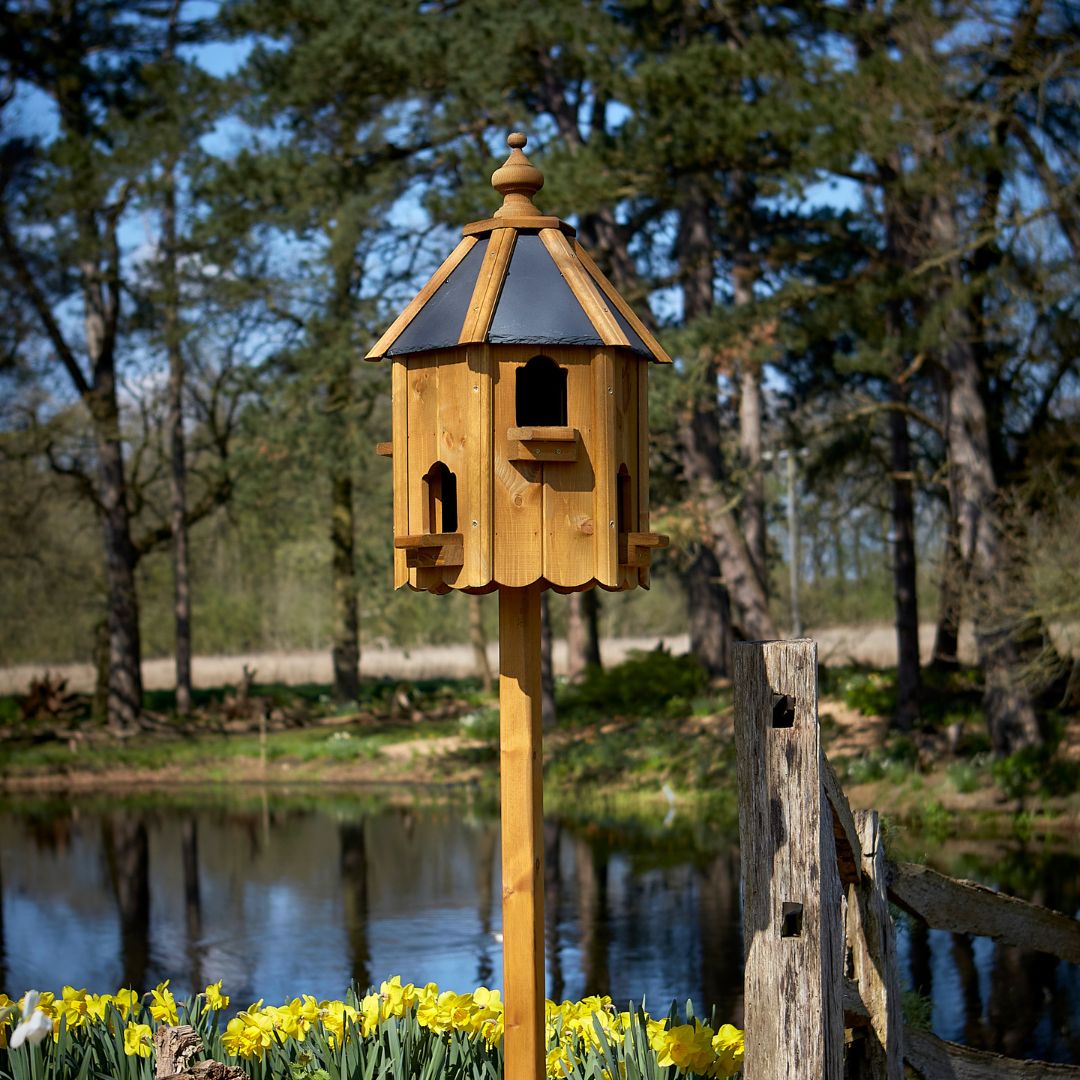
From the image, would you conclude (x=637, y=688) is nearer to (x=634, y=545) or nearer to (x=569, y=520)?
(x=634, y=545)

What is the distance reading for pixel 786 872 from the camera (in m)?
3.79

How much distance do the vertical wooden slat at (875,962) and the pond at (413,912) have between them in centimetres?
294

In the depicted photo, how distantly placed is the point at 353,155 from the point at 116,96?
699 centimetres

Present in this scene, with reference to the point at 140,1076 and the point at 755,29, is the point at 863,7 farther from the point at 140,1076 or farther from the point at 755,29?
the point at 140,1076

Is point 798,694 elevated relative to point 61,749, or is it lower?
elevated

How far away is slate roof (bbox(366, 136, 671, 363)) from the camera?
4250mm

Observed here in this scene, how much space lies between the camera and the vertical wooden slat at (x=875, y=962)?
4.21 meters

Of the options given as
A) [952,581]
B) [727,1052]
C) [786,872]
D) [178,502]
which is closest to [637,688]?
[952,581]

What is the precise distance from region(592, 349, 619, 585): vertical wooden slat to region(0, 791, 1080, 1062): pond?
367cm

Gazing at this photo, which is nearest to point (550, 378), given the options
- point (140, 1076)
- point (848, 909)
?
point (848, 909)

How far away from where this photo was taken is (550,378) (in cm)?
489

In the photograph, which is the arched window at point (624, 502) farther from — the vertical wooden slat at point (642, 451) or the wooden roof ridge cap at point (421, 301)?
the wooden roof ridge cap at point (421, 301)

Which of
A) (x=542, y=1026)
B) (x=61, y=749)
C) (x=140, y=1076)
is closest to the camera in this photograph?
(x=542, y=1026)

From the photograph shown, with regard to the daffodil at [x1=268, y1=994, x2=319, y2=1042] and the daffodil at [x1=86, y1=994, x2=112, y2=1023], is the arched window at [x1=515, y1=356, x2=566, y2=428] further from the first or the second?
the daffodil at [x1=86, y1=994, x2=112, y2=1023]
